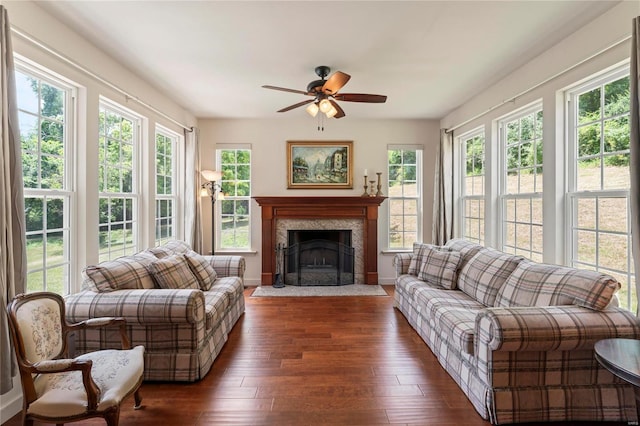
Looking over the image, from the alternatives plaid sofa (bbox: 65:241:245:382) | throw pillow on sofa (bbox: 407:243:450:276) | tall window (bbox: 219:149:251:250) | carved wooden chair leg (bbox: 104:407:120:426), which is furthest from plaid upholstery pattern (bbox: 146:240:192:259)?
throw pillow on sofa (bbox: 407:243:450:276)

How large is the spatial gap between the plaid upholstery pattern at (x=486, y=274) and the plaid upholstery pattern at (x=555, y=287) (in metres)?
0.11

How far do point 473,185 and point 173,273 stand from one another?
410cm

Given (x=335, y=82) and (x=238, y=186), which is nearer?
(x=335, y=82)

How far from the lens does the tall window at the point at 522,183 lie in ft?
10.8

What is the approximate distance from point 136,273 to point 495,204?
4045 millimetres

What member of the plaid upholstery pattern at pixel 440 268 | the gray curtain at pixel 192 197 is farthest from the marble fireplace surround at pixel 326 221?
the plaid upholstery pattern at pixel 440 268

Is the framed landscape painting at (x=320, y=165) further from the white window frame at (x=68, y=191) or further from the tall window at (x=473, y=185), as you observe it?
the white window frame at (x=68, y=191)

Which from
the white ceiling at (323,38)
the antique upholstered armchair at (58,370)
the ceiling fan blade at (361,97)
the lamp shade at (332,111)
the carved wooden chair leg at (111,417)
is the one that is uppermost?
the white ceiling at (323,38)

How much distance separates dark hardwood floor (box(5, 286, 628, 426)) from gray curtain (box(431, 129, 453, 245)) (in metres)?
2.03

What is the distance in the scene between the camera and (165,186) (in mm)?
4500

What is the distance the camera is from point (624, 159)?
2375mm

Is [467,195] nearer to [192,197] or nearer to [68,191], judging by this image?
[192,197]

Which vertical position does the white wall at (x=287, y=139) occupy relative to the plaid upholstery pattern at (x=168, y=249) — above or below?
above

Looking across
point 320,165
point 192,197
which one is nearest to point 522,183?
point 320,165
